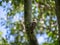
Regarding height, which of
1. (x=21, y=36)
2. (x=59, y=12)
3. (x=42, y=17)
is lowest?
(x=21, y=36)

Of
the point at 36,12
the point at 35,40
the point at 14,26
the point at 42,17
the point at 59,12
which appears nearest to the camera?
the point at 59,12

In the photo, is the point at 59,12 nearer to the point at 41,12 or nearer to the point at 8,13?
the point at 41,12

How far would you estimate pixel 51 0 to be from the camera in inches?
166

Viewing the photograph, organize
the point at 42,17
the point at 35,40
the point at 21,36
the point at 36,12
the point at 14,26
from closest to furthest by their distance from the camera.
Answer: the point at 35,40
the point at 21,36
the point at 14,26
the point at 42,17
the point at 36,12

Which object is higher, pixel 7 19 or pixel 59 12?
pixel 59 12

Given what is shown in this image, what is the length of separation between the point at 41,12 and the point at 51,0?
1.54 feet

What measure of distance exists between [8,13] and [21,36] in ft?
3.71

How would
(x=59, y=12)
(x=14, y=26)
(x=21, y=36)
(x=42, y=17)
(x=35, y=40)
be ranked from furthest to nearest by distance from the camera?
(x=42, y=17), (x=14, y=26), (x=21, y=36), (x=35, y=40), (x=59, y=12)

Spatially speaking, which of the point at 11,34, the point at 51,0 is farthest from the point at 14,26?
the point at 51,0

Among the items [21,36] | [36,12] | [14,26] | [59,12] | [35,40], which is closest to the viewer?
[59,12]

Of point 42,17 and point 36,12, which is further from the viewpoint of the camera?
point 36,12

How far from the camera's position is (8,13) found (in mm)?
4707

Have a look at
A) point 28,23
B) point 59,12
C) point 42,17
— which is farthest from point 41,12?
point 59,12

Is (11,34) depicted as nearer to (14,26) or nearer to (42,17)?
(14,26)
